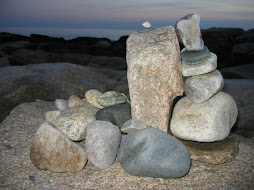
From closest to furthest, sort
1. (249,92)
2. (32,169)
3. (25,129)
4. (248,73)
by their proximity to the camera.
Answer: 1. (32,169)
2. (25,129)
3. (249,92)
4. (248,73)

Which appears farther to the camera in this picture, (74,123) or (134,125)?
(74,123)

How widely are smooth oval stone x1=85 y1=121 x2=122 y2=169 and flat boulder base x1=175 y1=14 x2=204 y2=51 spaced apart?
76.3 inches

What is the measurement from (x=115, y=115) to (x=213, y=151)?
179cm

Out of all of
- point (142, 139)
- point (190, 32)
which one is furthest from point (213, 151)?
point (190, 32)

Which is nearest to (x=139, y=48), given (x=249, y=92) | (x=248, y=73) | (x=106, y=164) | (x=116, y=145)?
(x=116, y=145)

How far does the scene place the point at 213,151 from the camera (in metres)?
4.14

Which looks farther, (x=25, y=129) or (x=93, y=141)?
(x=25, y=129)

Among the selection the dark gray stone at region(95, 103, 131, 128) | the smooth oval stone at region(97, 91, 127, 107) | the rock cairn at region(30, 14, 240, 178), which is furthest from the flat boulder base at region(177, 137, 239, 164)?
the smooth oval stone at region(97, 91, 127, 107)

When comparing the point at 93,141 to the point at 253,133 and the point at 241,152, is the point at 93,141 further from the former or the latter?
the point at 253,133

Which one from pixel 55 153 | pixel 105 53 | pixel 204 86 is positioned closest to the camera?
pixel 55 153

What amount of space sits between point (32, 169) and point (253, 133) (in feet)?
16.4

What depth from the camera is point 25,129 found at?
16.9 ft

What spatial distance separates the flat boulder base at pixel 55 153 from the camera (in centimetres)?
389

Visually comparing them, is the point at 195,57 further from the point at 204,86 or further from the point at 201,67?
the point at 204,86
